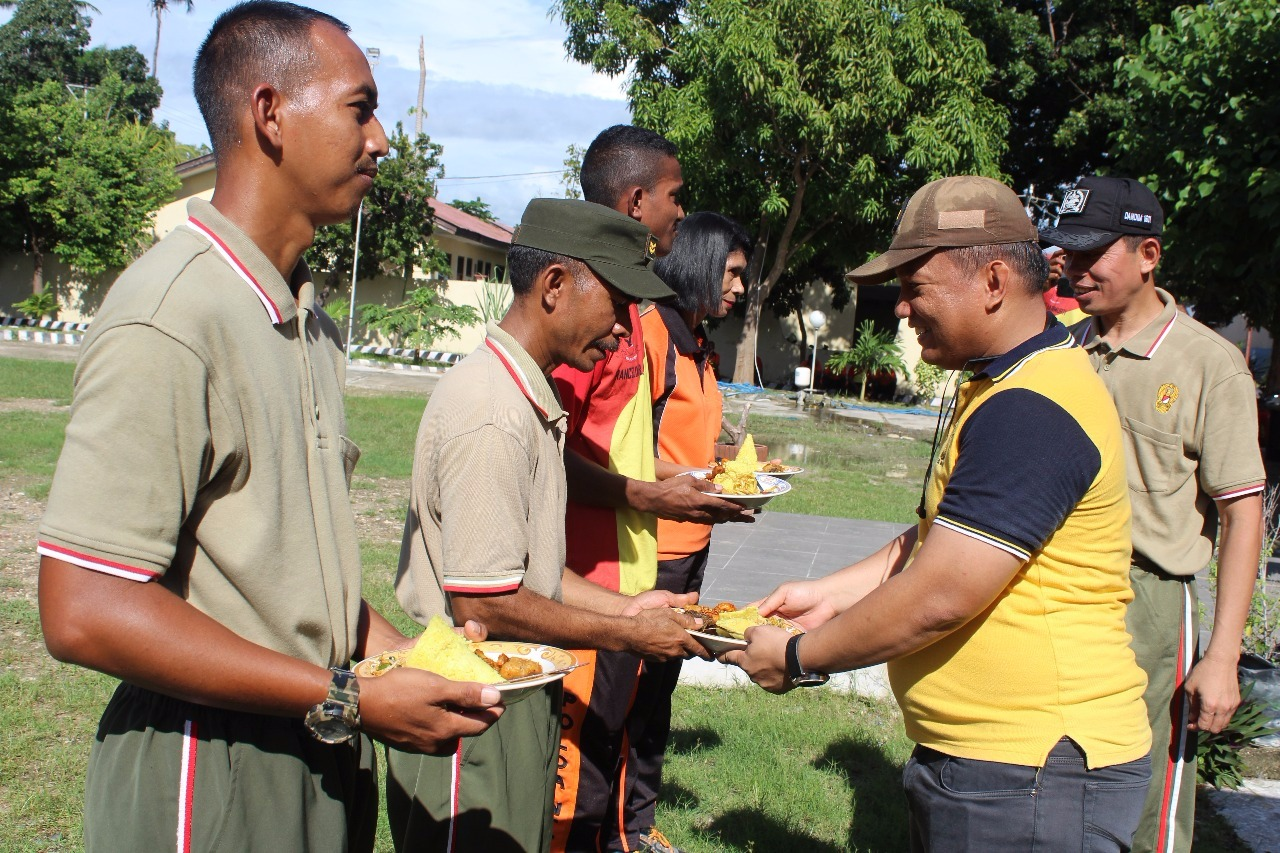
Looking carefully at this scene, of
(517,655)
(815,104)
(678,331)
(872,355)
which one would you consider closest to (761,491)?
(678,331)

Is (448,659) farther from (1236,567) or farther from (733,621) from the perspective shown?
(1236,567)

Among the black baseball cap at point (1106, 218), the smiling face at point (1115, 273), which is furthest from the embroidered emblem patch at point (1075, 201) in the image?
the smiling face at point (1115, 273)

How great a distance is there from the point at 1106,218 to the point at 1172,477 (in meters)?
0.88

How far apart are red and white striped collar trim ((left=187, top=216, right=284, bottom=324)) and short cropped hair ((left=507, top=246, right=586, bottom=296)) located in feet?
3.38

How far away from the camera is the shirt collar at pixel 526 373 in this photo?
104 inches

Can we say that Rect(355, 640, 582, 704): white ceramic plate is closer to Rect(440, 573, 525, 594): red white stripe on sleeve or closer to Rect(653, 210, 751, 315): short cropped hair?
Rect(440, 573, 525, 594): red white stripe on sleeve

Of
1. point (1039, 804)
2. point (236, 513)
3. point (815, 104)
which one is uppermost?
point (815, 104)

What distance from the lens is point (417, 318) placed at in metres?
30.8

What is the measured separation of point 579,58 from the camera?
27453 millimetres

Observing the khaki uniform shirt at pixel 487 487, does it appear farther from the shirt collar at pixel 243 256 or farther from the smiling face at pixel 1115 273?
the smiling face at pixel 1115 273

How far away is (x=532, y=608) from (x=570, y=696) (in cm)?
97

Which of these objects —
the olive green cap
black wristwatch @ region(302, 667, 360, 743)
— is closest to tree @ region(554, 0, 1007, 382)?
the olive green cap

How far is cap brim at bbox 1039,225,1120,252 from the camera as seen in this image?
3.38m

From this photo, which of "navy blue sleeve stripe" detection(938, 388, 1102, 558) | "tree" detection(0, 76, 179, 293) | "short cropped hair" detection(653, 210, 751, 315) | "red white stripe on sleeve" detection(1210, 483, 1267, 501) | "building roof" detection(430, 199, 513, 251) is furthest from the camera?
"building roof" detection(430, 199, 513, 251)
